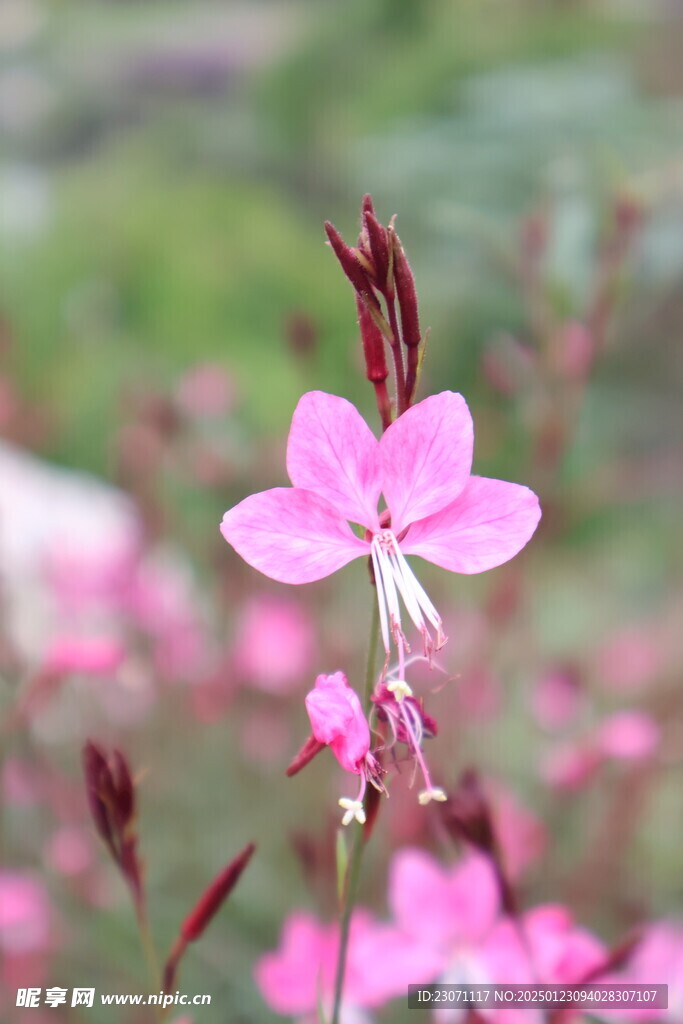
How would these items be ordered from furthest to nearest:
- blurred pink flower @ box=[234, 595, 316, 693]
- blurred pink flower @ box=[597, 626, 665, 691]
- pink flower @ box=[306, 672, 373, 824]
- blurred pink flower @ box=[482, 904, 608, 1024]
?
blurred pink flower @ box=[597, 626, 665, 691], blurred pink flower @ box=[234, 595, 316, 693], blurred pink flower @ box=[482, 904, 608, 1024], pink flower @ box=[306, 672, 373, 824]

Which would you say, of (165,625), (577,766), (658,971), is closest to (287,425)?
(165,625)

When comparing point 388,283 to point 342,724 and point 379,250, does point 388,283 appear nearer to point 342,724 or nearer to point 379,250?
point 379,250

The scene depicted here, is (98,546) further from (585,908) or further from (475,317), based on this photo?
(475,317)

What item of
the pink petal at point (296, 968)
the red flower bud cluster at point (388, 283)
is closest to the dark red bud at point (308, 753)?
the red flower bud cluster at point (388, 283)

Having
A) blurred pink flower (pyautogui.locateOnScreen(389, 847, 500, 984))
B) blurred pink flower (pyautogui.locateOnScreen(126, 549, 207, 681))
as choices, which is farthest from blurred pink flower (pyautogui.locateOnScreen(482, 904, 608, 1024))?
blurred pink flower (pyautogui.locateOnScreen(126, 549, 207, 681))

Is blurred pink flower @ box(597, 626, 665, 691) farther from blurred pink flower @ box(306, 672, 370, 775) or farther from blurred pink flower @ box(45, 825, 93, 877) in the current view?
blurred pink flower @ box(306, 672, 370, 775)

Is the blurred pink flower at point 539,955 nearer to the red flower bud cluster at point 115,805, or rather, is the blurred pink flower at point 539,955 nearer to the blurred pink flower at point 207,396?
the red flower bud cluster at point 115,805

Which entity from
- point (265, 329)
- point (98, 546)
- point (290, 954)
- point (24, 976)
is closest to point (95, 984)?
point (24, 976)
